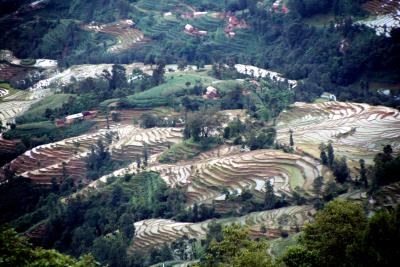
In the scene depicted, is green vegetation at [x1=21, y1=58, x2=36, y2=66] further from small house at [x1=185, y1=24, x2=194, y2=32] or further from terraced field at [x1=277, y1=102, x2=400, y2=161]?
terraced field at [x1=277, y1=102, x2=400, y2=161]

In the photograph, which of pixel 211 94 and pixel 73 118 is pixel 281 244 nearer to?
pixel 211 94

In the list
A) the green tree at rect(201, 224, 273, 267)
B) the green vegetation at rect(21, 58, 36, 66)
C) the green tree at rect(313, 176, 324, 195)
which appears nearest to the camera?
the green tree at rect(201, 224, 273, 267)

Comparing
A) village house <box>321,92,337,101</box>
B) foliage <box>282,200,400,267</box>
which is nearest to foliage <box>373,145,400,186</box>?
foliage <box>282,200,400,267</box>

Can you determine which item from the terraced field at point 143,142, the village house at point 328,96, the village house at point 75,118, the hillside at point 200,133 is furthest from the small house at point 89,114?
the village house at point 328,96

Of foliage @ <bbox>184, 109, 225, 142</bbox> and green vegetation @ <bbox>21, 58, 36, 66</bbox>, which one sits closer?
foliage @ <bbox>184, 109, 225, 142</bbox>

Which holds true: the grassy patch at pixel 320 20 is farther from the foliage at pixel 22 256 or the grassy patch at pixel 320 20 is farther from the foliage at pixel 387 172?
the foliage at pixel 22 256

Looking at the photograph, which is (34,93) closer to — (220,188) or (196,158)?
(196,158)
